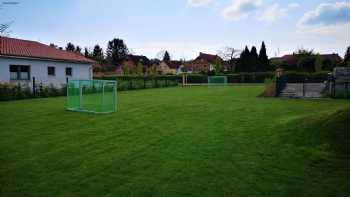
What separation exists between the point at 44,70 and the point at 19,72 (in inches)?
84.6

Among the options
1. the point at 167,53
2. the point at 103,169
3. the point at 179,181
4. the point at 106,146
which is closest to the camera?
the point at 179,181

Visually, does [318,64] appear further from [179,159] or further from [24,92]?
[179,159]

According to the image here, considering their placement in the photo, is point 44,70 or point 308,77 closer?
point 44,70

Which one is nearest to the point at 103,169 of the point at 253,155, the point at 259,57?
the point at 253,155

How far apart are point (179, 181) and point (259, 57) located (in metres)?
53.9

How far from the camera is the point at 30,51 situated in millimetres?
22562

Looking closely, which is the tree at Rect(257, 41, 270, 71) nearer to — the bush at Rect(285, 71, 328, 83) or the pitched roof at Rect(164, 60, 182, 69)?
the bush at Rect(285, 71, 328, 83)

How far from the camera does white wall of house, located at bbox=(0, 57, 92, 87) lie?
19781 mm

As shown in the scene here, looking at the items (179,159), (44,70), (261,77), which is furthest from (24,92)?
(261,77)

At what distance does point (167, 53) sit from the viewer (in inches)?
4619

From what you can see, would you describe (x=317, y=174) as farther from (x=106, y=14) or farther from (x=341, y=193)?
(x=106, y=14)

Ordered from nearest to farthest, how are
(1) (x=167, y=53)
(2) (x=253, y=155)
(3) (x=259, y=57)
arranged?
(2) (x=253, y=155), (3) (x=259, y=57), (1) (x=167, y=53)

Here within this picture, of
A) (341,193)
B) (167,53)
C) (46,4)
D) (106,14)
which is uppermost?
(167,53)

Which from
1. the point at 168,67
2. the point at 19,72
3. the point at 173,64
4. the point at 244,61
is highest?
the point at 173,64
